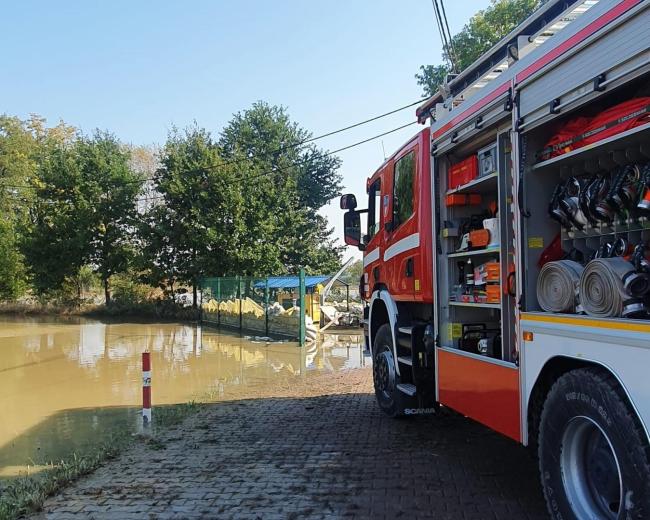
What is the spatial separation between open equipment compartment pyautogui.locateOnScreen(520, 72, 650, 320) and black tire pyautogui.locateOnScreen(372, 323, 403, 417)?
3020mm

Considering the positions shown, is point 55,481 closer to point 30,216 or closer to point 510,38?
point 510,38

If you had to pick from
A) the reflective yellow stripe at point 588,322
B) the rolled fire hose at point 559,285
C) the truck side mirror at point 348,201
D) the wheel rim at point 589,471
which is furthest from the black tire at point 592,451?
the truck side mirror at point 348,201

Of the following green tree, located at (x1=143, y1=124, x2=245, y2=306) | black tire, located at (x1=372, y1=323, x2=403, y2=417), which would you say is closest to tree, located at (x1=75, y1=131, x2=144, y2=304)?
green tree, located at (x1=143, y1=124, x2=245, y2=306)

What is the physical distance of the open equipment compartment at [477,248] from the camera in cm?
423

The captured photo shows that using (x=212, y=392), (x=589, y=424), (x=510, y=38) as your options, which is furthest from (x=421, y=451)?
(x=212, y=392)

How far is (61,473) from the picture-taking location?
5.62 metres

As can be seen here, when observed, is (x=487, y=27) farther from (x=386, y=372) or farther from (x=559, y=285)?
(x=559, y=285)

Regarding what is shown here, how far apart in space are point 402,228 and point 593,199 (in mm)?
2878

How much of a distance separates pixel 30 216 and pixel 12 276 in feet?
13.8

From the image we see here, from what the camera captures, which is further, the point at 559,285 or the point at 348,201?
the point at 348,201

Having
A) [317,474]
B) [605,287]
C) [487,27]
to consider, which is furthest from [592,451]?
[487,27]

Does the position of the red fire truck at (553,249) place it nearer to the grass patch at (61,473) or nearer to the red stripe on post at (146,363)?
the grass patch at (61,473)

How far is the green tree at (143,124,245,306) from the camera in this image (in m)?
28.0

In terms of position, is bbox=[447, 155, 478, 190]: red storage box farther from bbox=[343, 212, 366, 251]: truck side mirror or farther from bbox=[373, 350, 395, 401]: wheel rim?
bbox=[343, 212, 366, 251]: truck side mirror
